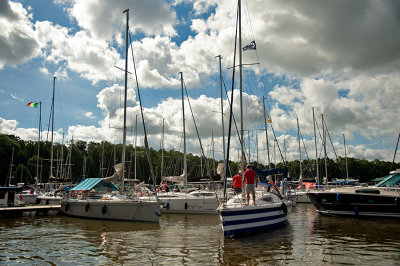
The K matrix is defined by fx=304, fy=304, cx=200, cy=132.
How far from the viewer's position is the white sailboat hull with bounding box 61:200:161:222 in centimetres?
1902

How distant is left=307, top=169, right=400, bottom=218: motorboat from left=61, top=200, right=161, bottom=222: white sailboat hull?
11661 mm

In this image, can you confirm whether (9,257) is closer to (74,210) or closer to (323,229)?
(74,210)

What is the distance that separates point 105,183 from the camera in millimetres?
24781

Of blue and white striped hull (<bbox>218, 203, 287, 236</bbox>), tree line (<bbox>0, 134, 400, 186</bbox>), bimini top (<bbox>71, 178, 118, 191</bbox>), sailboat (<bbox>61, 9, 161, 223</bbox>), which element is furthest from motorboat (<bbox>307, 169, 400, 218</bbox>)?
tree line (<bbox>0, 134, 400, 186</bbox>)

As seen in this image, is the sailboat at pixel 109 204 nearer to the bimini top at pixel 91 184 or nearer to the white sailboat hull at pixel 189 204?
the bimini top at pixel 91 184

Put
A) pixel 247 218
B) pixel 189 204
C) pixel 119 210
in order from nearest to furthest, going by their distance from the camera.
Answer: pixel 247 218, pixel 119 210, pixel 189 204

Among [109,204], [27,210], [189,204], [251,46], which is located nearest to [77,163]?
[27,210]

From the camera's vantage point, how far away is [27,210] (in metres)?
24.0

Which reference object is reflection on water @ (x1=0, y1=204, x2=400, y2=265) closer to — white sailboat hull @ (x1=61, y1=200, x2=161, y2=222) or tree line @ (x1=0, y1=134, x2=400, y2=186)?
white sailboat hull @ (x1=61, y1=200, x2=161, y2=222)

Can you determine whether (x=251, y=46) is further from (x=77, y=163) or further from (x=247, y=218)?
(x=77, y=163)

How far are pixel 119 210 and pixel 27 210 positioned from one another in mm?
9323

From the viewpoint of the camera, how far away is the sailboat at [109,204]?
1912 centimetres

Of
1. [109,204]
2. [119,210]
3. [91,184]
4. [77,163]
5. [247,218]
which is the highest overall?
[77,163]

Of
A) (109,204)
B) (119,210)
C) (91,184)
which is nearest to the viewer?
(119,210)
